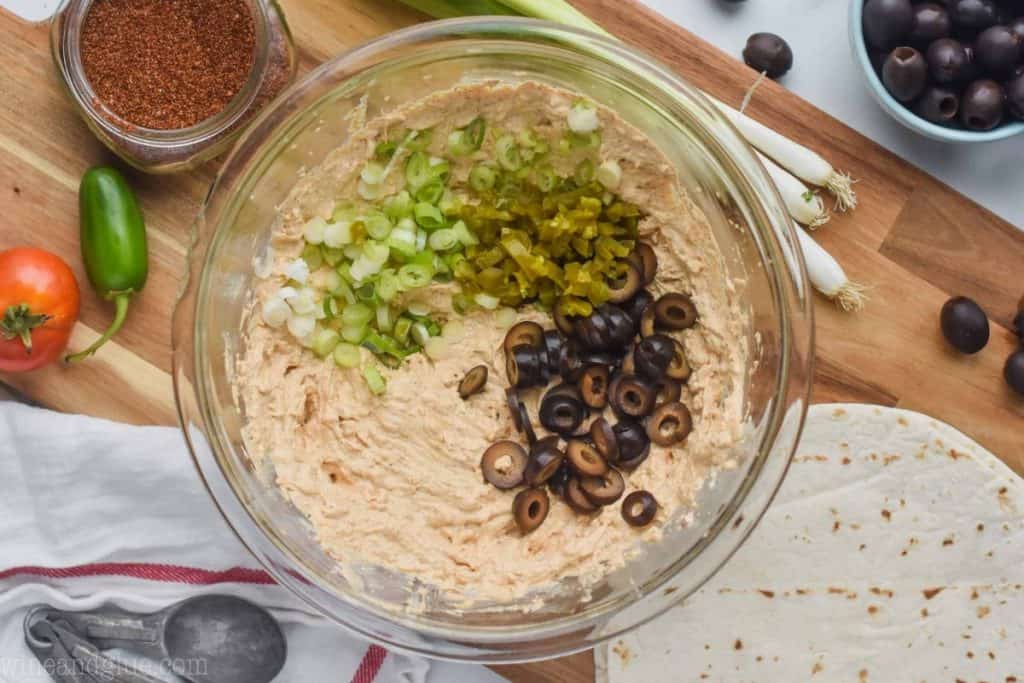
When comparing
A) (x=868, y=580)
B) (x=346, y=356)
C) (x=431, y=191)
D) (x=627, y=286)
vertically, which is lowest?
(x=868, y=580)

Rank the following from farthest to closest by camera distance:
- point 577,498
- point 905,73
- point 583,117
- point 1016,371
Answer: point 1016,371 → point 905,73 → point 577,498 → point 583,117

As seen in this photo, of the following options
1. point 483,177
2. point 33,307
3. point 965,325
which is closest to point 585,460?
point 483,177

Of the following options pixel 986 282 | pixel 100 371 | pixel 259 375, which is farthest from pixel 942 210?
pixel 100 371

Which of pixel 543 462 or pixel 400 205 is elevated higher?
pixel 400 205

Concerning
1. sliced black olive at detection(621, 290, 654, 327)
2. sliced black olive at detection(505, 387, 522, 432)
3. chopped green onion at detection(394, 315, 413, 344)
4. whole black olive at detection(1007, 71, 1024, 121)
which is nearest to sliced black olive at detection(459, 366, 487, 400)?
sliced black olive at detection(505, 387, 522, 432)

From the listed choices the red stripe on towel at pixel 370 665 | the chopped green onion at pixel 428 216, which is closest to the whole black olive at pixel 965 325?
the chopped green onion at pixel 428 216

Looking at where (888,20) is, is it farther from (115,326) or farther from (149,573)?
(149,573)
